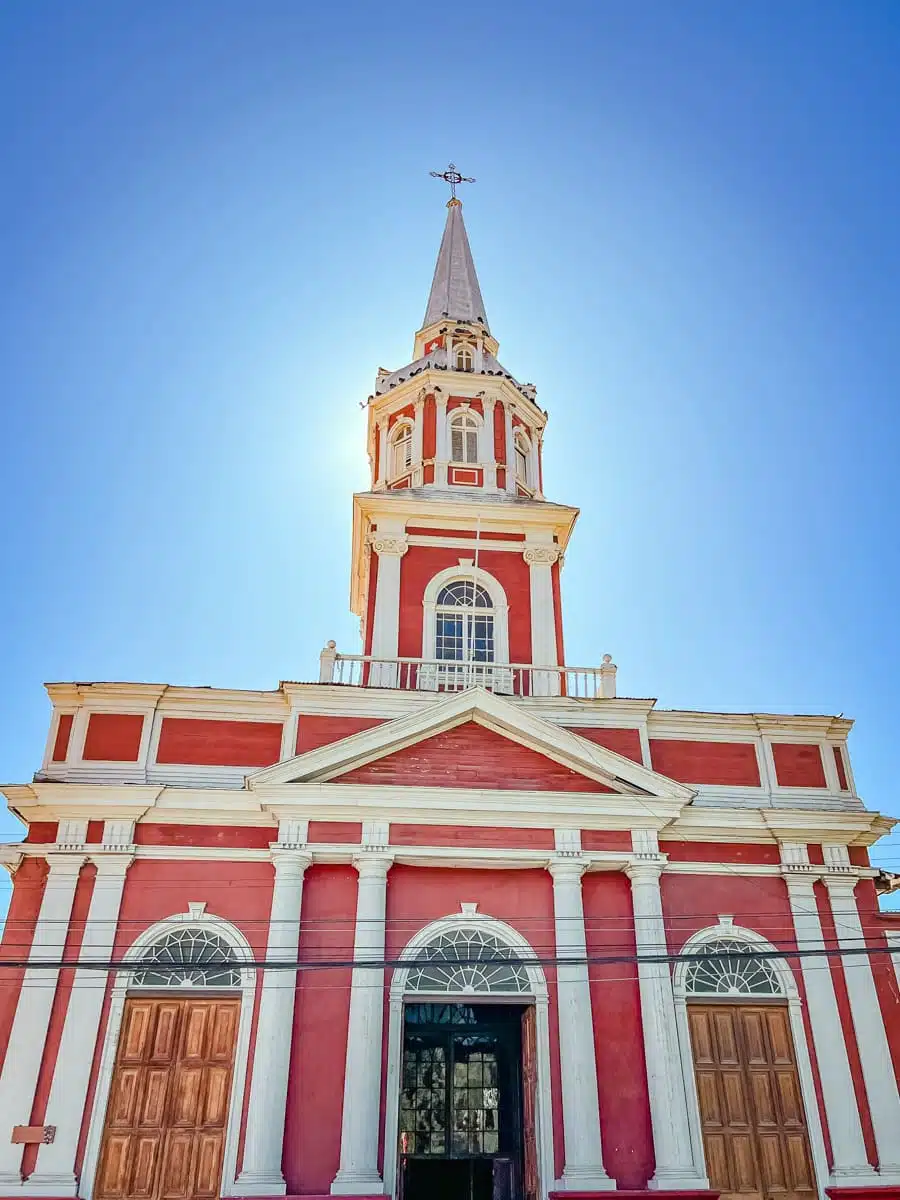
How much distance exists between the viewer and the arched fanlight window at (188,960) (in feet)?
41.7

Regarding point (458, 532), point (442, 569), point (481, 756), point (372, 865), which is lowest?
point (372, 865)

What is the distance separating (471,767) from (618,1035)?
13.1 feet

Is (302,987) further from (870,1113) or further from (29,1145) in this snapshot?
(870,1113)

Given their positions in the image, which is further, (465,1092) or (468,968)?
(465,1092)

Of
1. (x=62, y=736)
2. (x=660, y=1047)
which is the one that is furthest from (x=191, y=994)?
(x=660, y=1047)

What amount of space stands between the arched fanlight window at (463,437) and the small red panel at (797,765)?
8.45 metres

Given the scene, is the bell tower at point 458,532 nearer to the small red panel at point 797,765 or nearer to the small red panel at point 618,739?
the small red panel at point 618,739

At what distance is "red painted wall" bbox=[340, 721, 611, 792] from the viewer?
45.1 ft

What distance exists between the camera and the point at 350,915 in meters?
13.0

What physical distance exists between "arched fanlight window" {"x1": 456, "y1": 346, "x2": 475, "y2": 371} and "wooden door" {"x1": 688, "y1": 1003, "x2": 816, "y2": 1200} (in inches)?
549

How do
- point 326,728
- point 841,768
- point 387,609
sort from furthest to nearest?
point 387,609 → point 841,768 → point 326,728

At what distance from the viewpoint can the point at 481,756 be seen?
14.1 metres

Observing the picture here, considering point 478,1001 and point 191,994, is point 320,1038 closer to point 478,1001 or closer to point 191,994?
point 191,994

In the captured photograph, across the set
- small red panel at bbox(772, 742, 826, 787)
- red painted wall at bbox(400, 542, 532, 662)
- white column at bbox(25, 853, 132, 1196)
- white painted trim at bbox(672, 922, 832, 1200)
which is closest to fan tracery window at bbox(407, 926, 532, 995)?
white painted trim at bbox(672, 922, 832, 1200)
